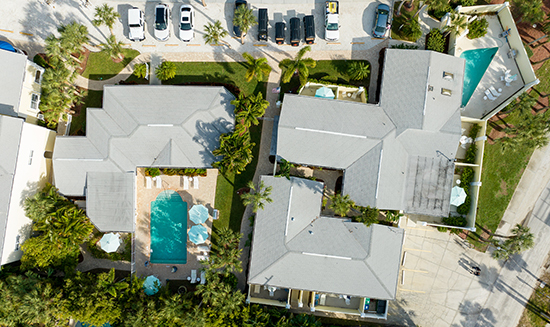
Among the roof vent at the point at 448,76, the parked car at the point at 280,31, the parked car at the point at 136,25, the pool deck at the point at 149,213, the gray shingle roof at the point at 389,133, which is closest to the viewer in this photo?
the gray shingle roof at the point at 389,133

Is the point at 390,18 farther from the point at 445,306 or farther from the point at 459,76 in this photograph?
the point at 445,306

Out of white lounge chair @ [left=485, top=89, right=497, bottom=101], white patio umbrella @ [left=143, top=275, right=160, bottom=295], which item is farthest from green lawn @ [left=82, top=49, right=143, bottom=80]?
white lounge chair @ [left=485, top=89, right=497, bottom=101]

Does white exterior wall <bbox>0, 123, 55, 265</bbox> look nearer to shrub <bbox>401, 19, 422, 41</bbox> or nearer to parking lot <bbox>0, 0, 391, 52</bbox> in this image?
parking lot <bbox>0, 0, 391, 52</bbox>

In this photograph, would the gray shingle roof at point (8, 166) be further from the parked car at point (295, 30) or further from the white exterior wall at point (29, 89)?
the parked car at point (295, 30)

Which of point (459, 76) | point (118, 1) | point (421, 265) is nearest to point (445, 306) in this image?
point (421, 265)

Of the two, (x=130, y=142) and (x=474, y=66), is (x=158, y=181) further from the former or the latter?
(x=474, y=66)

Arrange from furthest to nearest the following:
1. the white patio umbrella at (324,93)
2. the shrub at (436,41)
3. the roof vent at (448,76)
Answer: the shrub at (436,41) < the white patio umbrella at (324,93) < the roof vent at (448,76)

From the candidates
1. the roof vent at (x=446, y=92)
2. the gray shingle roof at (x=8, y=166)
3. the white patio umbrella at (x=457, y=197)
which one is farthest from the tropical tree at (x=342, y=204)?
the gray shingle roof at (x=8, y=166)
